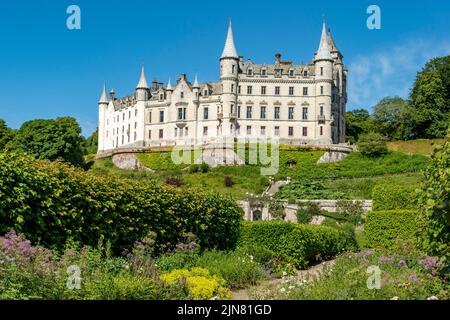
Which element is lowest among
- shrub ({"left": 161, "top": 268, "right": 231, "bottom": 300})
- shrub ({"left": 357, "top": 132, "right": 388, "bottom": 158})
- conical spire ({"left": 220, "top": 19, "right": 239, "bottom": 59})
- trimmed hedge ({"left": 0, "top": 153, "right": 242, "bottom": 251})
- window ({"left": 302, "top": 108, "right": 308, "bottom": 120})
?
shrub ({"left": 161, "top": 268, "right": 231, "bottom": 300})

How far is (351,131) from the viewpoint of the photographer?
283ft

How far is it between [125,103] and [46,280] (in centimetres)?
7391

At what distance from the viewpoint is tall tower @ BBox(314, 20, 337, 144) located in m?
72.0

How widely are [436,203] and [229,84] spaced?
205 feet

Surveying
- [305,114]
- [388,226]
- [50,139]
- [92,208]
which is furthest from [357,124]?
[92,208]

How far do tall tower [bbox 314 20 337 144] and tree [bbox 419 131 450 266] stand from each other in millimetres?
58979

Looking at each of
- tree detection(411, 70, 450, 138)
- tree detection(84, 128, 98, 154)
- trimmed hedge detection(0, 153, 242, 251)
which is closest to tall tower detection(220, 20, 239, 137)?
tree detection(411, 70, 450, 138)

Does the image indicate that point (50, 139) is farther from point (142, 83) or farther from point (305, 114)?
point (305, 114)

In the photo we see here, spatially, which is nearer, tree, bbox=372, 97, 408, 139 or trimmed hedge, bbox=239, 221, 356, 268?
trimmed hedge, bbox=239, 221, 356, 268

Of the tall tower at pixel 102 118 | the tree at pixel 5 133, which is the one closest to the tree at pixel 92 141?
the tall tower at pixel 102 118

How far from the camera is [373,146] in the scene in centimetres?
6544

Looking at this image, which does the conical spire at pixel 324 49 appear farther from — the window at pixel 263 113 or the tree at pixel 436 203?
the tree at pixel 436 203

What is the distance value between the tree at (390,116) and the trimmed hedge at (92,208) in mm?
60799

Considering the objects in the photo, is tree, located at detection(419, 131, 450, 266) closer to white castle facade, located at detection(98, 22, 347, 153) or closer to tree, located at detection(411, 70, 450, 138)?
white castle facade, located at detection(98, 22, 347, 153)
